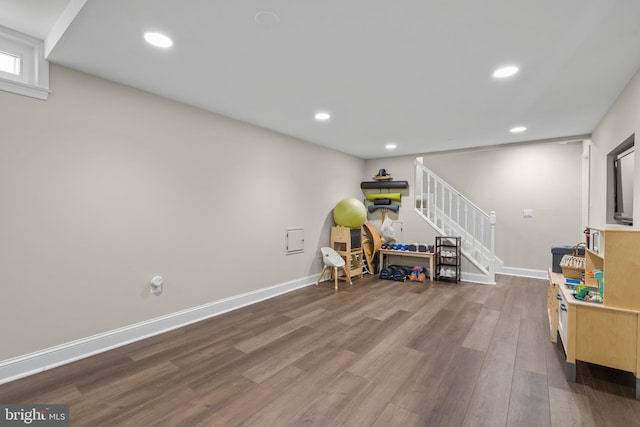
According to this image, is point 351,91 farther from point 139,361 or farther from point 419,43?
point 139,361

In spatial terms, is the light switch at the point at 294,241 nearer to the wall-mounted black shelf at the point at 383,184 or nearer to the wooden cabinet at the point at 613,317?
the wall-mounted black shelf at the point at 383,184

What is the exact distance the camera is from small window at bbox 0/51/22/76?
221 centimetres

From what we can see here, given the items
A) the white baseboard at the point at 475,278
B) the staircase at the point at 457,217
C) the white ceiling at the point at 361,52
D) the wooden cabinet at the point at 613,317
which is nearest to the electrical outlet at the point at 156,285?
the white ceiling at the point at 361,52

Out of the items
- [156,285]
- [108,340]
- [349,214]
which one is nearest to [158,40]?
[156,285]

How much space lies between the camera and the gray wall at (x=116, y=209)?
2248mm

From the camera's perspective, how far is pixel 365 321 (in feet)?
11.0

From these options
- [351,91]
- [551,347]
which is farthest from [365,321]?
[351,91]

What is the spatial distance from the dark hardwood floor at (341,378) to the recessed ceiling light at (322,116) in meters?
2.51

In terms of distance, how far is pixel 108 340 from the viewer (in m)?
2.67

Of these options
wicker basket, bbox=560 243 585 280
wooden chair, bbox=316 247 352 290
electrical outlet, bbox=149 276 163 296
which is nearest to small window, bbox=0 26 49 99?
electrical outlet, bbox=149 276 163 296

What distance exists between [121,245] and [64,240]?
1.39ft

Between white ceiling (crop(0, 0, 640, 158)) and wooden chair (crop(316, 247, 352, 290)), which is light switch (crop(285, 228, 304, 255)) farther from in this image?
white ceiling (crop(0, 0, 640, 158))

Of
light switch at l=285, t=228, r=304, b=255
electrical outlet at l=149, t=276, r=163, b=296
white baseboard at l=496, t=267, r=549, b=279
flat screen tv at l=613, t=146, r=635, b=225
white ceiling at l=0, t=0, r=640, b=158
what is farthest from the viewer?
white baseboard at l=496, t=267, r=549, b=279

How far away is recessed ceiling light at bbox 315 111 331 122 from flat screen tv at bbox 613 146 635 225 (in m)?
3.00
